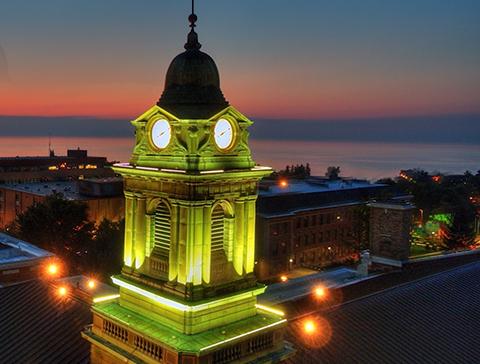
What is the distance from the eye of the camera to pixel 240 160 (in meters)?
17.3

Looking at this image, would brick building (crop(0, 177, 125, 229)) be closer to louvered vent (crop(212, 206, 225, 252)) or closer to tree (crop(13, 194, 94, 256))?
tree (crop(13, 194, 94, 256))

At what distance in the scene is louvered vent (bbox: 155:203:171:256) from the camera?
56.3ft

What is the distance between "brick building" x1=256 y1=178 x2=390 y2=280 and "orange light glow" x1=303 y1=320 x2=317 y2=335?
47.2 meters

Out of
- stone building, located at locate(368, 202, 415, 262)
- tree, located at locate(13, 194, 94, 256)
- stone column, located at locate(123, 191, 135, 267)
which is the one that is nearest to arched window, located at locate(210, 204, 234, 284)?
stone column, located at locate(123, 191, 135, 267)

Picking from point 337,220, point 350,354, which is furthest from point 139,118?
point 337,220

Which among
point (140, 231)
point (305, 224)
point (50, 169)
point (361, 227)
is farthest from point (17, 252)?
point (50, 169)

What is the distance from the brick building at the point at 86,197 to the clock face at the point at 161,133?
2355 inches

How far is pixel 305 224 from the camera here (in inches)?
2958

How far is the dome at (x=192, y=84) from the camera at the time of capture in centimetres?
1661

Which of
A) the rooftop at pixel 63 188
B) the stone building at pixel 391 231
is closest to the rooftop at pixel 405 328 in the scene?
the stone building at pixel 391 231

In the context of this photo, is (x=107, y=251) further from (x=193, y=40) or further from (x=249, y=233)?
(x=193, y=40)

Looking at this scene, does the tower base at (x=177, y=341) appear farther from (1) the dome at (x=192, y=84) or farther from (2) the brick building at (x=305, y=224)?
(2) the brick building at (x=305, y=224)

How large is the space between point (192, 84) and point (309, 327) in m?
10.9

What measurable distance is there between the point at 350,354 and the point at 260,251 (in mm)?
49673
